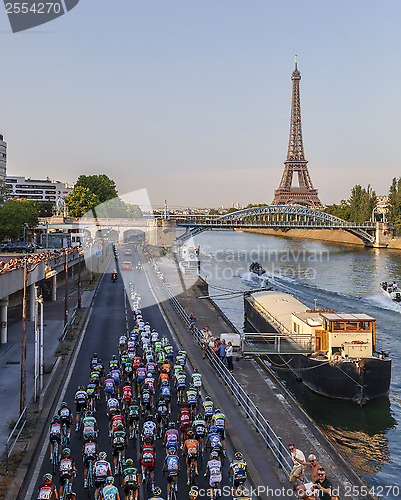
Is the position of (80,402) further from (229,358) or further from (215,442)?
(229,358)

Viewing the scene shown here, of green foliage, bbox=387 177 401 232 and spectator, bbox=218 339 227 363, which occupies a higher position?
green foliage, bbox=387 177 401 232

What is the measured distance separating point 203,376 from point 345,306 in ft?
114

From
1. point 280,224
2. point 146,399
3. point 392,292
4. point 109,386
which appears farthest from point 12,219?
point 280,224

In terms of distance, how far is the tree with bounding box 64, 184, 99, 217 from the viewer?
448 ft

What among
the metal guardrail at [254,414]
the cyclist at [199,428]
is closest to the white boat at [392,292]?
the metal guardrail at [254,414]

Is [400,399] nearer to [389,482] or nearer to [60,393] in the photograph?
[389,482]

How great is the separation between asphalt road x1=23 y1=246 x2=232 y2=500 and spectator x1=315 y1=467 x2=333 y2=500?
11.2ft

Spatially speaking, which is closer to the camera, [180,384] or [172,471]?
[172,471]

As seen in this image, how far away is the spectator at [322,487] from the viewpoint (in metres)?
14.4

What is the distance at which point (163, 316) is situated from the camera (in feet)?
144

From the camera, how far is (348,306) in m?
57.9

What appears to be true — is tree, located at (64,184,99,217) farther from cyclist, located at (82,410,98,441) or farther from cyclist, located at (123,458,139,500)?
cyclist, located at (123,458,139,500)

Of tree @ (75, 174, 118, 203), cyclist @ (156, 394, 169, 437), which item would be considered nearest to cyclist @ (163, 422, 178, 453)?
cyclist @ (156, 394, 169, 437)

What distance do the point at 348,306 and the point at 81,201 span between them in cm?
9351
